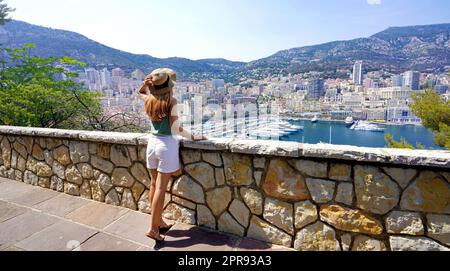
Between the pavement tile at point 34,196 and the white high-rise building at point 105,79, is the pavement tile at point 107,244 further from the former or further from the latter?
the white high-rise building at point 105,79

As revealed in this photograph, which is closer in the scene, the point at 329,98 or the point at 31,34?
the point at 329,98

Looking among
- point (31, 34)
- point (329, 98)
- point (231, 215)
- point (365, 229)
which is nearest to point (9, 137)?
point (231, 215)

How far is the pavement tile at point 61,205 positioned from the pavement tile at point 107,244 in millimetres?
766

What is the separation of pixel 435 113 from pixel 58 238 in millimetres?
9546

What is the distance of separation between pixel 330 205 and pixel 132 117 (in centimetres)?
443

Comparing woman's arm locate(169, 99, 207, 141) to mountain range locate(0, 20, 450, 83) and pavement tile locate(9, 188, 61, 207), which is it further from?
mountain range locate(0, 20, 450, 83)

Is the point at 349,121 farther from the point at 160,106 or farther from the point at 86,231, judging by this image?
the point at 86,231

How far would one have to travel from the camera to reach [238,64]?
2002 inches

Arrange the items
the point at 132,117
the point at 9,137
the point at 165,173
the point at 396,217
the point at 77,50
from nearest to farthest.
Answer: the point at 396,217, the point at 165,173, the point at 9,137, the point at 132,117, the point at 77,50

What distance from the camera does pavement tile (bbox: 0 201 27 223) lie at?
263 centimetres

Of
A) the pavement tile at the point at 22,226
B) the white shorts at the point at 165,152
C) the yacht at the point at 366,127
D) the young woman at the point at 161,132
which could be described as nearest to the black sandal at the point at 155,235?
the young woman at the point at 161,132

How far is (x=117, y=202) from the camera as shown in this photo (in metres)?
2.80

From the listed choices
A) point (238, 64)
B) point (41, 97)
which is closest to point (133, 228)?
point (41, 97)
